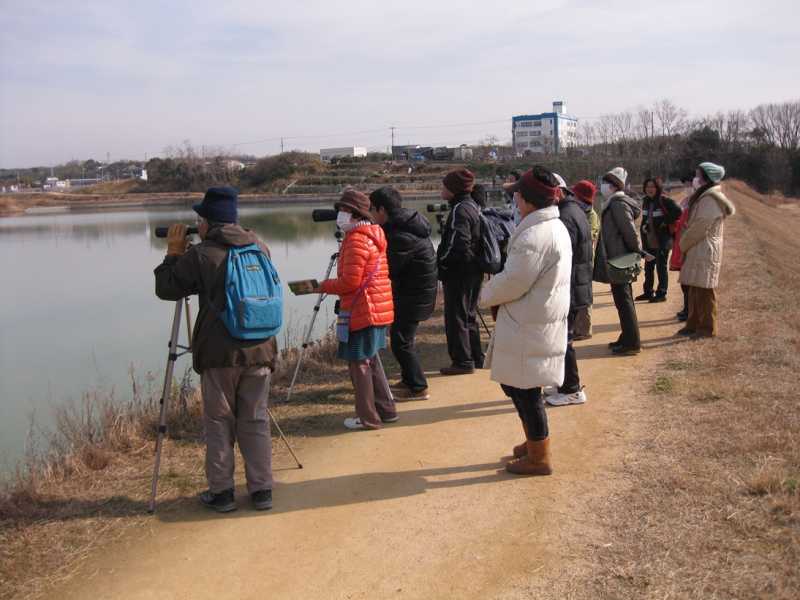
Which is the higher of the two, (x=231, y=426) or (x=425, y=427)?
(x=231, y=426)

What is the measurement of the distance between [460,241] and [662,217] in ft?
16.4

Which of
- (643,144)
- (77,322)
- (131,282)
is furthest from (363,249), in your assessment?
(643,144)

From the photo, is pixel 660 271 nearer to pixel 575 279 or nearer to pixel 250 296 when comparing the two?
pixel 575 279

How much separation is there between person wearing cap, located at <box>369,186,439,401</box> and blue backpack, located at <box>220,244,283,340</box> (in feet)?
5.97

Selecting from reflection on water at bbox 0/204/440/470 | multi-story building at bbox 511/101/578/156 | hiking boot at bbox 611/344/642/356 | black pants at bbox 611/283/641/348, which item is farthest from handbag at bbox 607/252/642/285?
multi-story building at bbox 511/101/578/156

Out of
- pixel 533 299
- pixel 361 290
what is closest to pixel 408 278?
pixel 361 290

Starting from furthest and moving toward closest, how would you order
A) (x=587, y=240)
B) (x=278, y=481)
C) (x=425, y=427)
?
(x=587, y=240) < (x=425, y=427) < (x=278, y=481)

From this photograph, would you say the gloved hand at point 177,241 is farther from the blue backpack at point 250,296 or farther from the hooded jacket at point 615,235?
the hooded jacket at point 615,235

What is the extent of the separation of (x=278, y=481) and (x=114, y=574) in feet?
4.08

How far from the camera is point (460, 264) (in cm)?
645

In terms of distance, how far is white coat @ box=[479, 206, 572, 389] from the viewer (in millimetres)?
4152

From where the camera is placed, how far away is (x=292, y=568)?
348cm

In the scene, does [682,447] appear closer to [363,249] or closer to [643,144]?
[363,249]

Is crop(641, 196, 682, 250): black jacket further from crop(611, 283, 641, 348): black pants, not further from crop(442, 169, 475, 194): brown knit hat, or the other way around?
crop(442, 169, 475, 194): brown knit hat
